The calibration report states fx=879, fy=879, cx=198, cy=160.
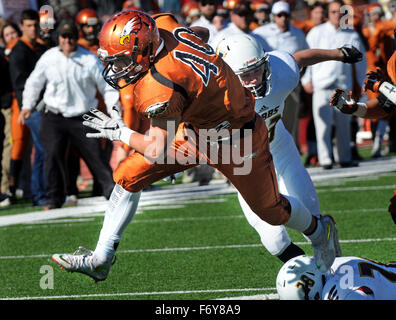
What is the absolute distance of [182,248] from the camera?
7297 mm

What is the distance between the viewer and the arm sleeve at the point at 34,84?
9891 mm

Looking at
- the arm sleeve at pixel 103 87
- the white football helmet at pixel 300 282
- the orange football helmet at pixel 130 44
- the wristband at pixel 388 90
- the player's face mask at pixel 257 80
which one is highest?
the orange football helmet at pixel 130 44

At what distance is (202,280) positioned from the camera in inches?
238

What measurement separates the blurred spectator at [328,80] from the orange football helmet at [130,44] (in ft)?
22.7

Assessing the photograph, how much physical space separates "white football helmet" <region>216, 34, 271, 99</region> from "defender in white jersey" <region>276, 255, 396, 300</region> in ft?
4.13

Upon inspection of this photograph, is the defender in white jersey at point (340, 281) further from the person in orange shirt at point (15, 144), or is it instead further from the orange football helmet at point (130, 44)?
the person in orange shirt at point (15, 144)

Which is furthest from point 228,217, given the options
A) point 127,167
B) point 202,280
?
point 127,167

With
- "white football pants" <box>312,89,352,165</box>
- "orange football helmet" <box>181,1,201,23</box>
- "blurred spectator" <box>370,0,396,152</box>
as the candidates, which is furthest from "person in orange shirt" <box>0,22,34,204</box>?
"blurred spectator" <box>370,0,396,152</box>

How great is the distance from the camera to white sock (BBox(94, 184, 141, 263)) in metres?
5.57

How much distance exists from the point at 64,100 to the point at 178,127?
4.78 m

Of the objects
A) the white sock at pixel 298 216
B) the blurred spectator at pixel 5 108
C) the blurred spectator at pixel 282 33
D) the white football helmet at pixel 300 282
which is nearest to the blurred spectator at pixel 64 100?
the blurred spectator at pixel 5 108

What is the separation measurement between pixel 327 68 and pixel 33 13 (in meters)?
3.87

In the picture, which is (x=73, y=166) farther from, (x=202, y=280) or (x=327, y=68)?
(x=202, y=280)

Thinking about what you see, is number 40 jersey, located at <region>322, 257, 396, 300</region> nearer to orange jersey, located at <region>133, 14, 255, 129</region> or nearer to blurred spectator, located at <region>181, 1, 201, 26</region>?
orange jersey, located at <region>133, 14, 255, 129</region>
